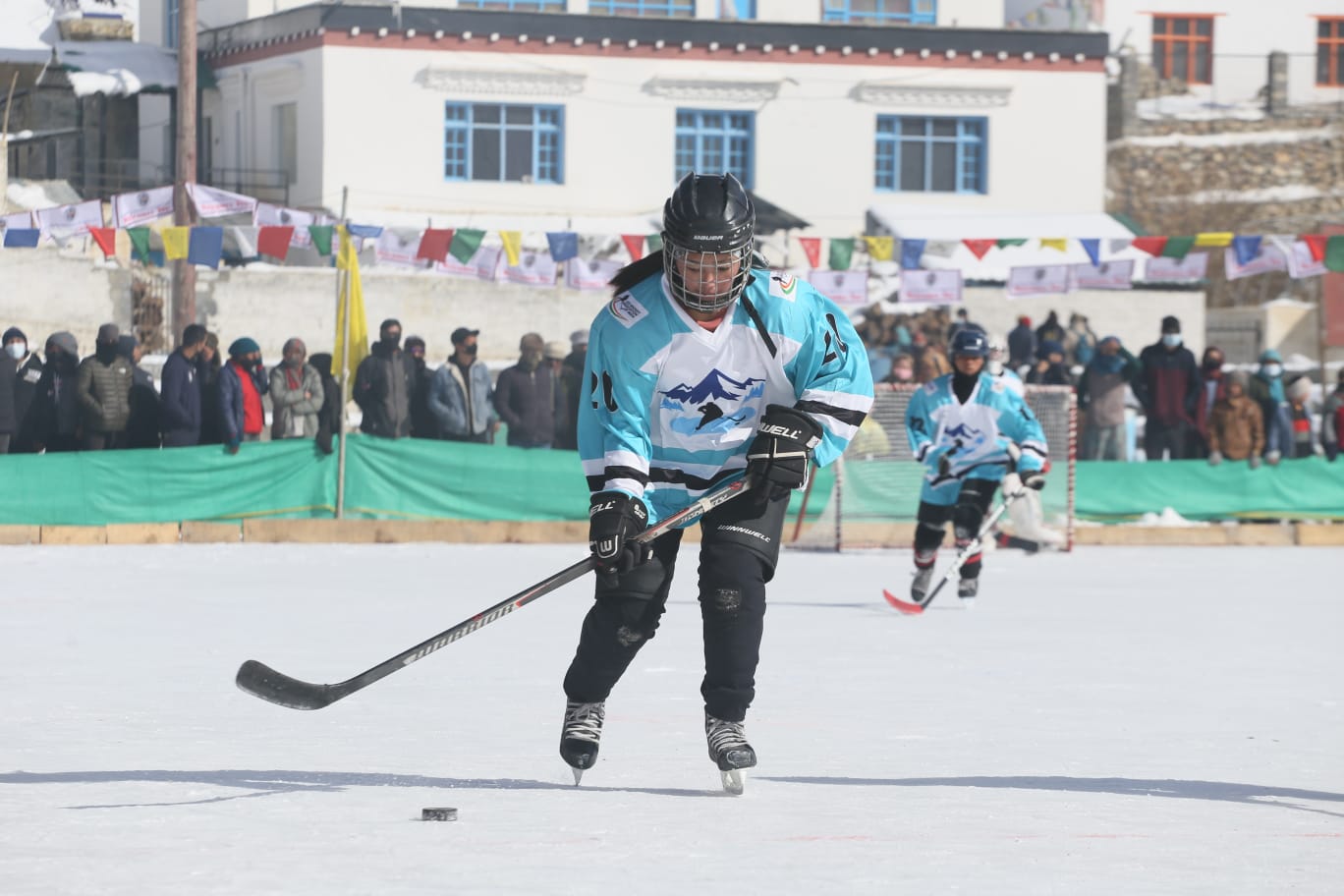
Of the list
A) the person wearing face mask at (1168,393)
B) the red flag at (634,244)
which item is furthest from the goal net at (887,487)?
the red flag at (634,244)

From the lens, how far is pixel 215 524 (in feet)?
46.6

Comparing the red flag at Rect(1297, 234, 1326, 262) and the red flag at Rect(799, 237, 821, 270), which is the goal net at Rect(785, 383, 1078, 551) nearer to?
the red flag at Rect(799, 237, 821, 270)

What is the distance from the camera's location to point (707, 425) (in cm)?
514

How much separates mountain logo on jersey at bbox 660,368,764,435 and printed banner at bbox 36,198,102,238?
11699 mm

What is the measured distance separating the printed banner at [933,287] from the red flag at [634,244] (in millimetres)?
2283

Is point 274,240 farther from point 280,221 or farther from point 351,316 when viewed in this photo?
point 351,316

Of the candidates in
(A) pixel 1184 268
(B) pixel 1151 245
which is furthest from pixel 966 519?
(A) pixel 1184 268

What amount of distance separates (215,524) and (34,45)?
22.4 metres

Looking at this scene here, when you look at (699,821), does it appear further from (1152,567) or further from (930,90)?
(930,90)

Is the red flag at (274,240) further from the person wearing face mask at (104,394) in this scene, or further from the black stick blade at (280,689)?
the black stick blade at (280,689)

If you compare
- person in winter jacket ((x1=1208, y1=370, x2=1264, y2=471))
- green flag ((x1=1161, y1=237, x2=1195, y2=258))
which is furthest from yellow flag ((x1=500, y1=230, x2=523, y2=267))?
person in winter jacket ((x1=1208, y1=370, x2=1264, y2=471))

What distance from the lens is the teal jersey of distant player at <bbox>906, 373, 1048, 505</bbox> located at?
10.8m

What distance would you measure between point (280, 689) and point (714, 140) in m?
27.7

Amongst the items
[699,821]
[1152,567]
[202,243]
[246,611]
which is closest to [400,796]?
[699,821]
